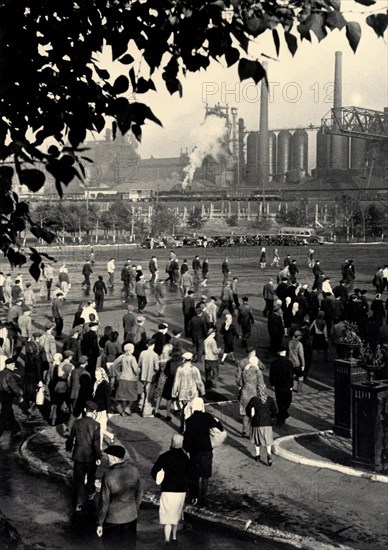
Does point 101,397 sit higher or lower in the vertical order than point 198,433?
lower

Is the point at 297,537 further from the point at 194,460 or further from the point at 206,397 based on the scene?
the point at 206,397

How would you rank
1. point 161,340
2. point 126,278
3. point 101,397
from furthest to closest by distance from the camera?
point 126,278 < point 161,340 < point 101,397

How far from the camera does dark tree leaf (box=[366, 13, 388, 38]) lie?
4.52 meters

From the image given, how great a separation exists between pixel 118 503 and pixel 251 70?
373 cm

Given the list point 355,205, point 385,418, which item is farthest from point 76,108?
point 355,205

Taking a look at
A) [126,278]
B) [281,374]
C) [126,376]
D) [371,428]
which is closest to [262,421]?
[371,428]

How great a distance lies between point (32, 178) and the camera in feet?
15.0

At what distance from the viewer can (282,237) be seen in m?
71.8

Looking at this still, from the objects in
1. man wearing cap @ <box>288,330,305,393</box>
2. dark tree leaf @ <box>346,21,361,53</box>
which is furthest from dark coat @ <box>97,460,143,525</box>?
man wearing cap @ <box>288,330,305,393</box>

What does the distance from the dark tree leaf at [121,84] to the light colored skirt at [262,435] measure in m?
5.94

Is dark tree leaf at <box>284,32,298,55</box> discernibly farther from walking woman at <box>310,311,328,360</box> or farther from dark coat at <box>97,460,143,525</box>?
walking woman at <box>310,311,328,360</box>

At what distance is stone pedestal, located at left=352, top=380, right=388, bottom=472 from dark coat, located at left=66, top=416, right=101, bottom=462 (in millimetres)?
3253

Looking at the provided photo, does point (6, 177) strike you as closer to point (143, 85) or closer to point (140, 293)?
point (143, 85)

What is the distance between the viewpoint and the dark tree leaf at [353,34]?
458 centimetres
